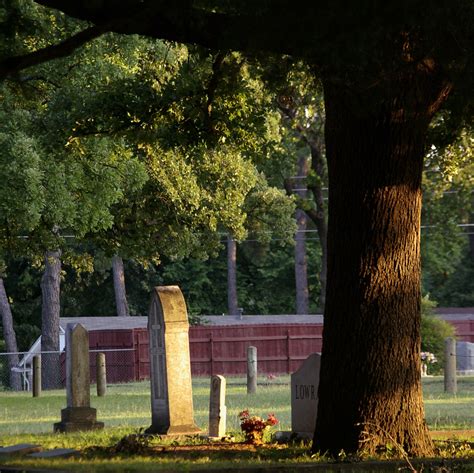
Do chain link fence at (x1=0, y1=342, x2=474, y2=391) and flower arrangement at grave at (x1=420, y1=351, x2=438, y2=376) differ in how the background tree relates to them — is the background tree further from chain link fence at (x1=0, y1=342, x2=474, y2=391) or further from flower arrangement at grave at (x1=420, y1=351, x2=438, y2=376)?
chain link fence at (x1=0, y1=342, x2=474, y2=391)

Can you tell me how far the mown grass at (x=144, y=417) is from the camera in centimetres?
1522

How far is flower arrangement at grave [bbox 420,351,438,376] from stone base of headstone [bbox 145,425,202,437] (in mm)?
23774

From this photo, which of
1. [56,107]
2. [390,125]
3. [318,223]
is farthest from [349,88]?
[318,223]

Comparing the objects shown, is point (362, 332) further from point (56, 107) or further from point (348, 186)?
point (56, 107)

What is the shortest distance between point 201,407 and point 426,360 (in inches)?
620

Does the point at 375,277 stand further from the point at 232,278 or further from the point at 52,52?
the point at 232,278

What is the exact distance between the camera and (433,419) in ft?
77.3

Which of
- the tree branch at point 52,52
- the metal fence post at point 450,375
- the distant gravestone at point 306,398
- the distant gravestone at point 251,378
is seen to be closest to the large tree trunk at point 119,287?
the distant gravestone at point 251,378

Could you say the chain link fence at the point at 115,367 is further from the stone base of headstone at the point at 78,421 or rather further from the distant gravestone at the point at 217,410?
the distant gravestone at the point at 217,410

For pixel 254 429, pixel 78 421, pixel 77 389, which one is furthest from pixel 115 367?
pixel 254 429

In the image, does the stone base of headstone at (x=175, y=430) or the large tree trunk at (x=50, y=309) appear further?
the large tree trunk at (x=50, y=309)

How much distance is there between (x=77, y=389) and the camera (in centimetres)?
2292

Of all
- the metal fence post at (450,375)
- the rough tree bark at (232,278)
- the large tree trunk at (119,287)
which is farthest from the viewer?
the rough tree bark at (232,278)

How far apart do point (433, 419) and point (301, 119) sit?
24487 mm
